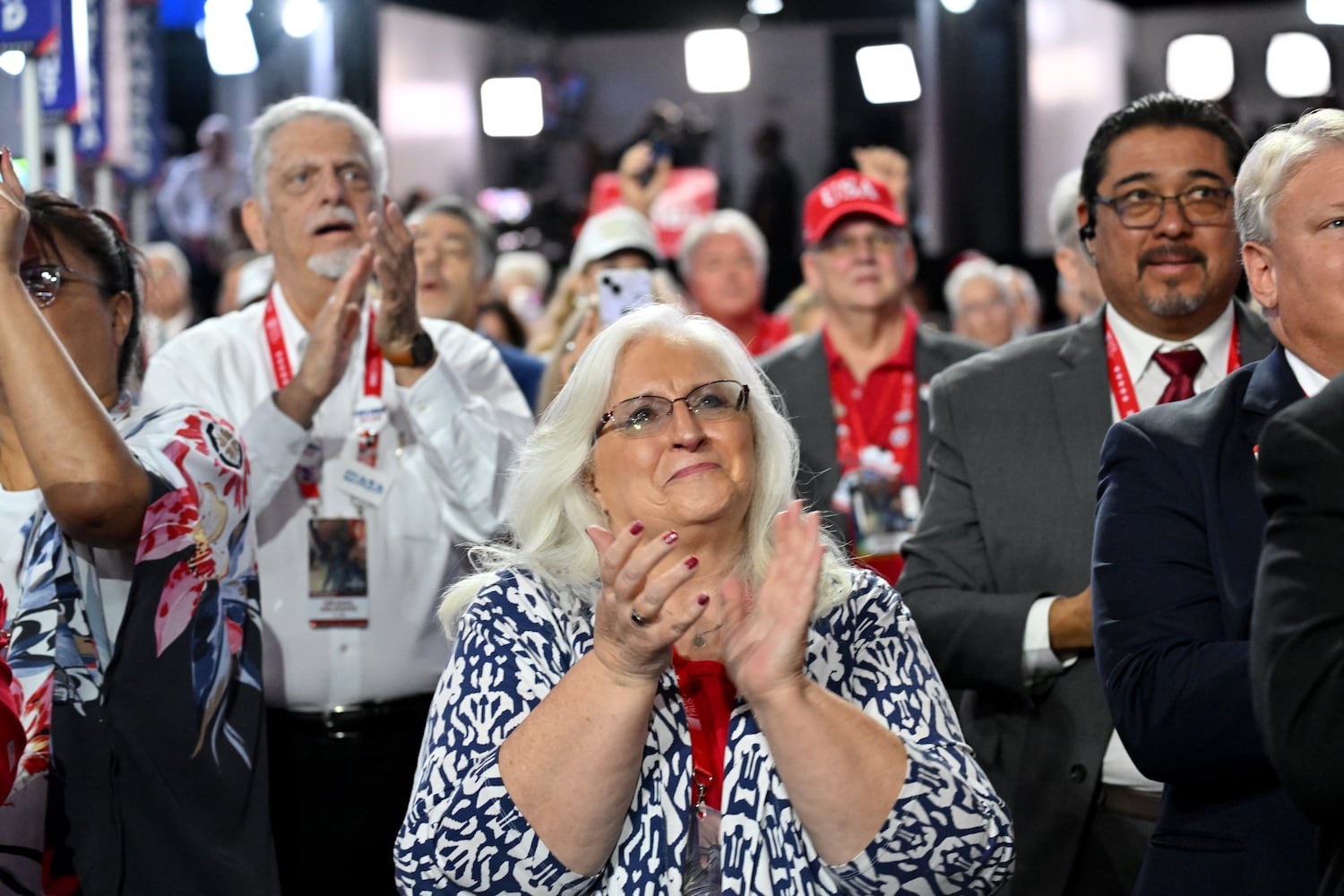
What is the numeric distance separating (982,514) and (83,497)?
5.06 ft

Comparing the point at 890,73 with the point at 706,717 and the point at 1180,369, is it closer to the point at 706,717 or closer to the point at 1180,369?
the point at 1180,369

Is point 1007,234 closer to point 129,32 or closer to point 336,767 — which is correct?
point 129,32

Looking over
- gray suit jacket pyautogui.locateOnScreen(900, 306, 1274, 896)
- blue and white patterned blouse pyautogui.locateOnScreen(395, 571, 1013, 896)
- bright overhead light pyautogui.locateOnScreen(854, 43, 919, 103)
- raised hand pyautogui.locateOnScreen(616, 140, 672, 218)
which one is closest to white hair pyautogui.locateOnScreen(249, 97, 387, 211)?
gray suit jacket pyautogui.locateOnScreen(900, 306, 1274, 896)

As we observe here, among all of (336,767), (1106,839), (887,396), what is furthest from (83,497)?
(887,396)

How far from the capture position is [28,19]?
4.33m

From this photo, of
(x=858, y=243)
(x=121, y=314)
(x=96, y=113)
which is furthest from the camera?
(x=96, y=113)

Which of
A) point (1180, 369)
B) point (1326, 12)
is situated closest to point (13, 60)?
point (1180, 369)

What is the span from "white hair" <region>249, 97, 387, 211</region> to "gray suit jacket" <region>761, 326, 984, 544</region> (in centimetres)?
111

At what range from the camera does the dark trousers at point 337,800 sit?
345 centimetres

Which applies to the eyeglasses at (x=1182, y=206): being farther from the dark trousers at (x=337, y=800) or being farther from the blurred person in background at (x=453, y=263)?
the blurred person in background at (x=453, y=263)

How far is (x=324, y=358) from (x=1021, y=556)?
1465 millimetres

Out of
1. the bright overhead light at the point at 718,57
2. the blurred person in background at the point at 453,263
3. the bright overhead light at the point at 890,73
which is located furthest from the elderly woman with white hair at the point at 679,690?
the bright overhead light at the point at 718,57

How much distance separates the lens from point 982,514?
2959 millimetres

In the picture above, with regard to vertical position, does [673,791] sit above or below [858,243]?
below
